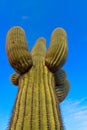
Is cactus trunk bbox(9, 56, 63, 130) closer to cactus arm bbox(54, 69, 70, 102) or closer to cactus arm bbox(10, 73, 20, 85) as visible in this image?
cactus arm bbox(54, 69, 70, 102)

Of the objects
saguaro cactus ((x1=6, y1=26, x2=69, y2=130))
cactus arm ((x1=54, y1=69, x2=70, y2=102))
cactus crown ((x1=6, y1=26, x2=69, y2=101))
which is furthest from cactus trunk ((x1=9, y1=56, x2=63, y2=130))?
cactus arm ((x1=54, y1=69, x2=70, y2=102))

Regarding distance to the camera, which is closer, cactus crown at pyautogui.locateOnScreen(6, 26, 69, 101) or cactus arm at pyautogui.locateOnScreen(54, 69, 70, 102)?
cactus crown at pyautogui.locateOnScreen(6, 26, 69, 101)

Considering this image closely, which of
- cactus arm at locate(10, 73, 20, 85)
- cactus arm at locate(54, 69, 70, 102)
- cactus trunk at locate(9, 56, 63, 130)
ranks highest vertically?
cactus arm at locate(10, 73, 20, 85)

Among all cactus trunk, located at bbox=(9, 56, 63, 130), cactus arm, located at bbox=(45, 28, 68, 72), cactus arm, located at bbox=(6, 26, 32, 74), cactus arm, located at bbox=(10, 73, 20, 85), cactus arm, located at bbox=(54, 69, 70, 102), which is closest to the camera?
cactus trunk, located at bbox=(9, 56, 63, 130)

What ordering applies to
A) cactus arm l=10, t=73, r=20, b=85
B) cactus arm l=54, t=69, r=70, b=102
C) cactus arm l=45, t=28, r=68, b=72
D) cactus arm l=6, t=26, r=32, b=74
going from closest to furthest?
cactus arm l=6, t=26, r=32, b=74, cactus arm l=45, t=28, r=68, b=72, cactus arm l=54, t=69, r=70, b=102, cactus arm l=10, t=73, r=20, b=85

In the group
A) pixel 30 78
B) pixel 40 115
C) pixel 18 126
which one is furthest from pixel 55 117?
pixel 30 78

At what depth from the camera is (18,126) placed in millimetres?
4184

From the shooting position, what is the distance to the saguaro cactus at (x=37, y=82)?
4254 millimetres

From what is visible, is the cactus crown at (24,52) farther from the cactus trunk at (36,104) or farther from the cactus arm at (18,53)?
the cactus trunk at (36,104)

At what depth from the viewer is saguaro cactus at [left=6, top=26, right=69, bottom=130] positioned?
4.25m

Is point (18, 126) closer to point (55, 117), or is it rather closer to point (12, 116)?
point (12, 116)

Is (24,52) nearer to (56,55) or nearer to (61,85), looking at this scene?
(56,55)

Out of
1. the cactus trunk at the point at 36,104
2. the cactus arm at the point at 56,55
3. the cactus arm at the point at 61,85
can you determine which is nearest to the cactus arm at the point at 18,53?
the cactus trunk at the point at 36,104

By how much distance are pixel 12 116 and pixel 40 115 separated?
0.52 metres
